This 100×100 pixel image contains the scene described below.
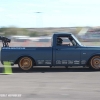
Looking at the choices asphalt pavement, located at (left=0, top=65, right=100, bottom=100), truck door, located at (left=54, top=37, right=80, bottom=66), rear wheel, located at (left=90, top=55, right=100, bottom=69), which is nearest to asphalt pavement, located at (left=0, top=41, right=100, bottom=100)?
asphalt pavement, located at (left=0, top=65, right=100, bottom=100)

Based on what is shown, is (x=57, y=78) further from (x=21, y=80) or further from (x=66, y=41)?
(x=66, y=41)

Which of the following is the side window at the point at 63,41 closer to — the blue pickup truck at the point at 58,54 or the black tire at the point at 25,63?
the blue pickup truck at the point at 58,54

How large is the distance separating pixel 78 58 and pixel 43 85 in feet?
14.4

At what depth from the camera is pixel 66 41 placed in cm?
1605

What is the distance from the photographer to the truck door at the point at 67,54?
15586 mm

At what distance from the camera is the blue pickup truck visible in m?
15.6

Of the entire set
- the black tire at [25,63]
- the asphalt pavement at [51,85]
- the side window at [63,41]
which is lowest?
the asphalt pavement at [51,85]

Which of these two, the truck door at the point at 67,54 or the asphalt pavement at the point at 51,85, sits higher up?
the truck door at the point at 67,54

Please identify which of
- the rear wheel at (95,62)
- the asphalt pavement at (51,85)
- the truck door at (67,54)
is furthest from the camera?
the rear wheel at (95,62)

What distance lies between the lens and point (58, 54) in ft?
51.1

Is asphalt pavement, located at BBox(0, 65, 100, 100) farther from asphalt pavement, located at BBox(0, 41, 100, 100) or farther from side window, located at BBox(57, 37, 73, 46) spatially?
side window, located at BBox(57, 37, 73, 46)

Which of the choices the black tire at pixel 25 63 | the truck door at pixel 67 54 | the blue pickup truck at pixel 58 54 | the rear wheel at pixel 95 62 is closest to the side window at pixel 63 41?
the blue pickup truck at pixel 58 54

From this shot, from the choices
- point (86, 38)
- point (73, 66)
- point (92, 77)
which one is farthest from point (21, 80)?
point (86, 38)

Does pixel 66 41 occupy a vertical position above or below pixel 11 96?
above
